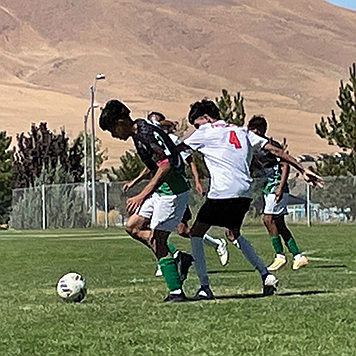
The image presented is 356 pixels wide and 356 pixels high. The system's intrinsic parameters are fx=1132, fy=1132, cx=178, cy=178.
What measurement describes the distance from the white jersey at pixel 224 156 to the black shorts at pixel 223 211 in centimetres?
5

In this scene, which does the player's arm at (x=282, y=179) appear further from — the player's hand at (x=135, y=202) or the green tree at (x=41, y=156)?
the green tree at (x=41, y=156)

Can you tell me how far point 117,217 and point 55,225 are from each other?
276cm

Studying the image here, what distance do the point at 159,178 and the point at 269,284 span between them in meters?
1.46

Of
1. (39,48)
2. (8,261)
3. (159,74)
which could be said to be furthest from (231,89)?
(8,261)

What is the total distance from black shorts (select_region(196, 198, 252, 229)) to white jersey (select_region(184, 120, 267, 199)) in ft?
0.16

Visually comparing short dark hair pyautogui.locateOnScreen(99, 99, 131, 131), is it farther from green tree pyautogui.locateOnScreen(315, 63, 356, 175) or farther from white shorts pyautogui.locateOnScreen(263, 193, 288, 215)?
green tree pyautogui.locateOnScreen(315, 63, 356, 175)

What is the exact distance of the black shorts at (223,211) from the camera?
9820 millimetres

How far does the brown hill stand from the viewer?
136 m

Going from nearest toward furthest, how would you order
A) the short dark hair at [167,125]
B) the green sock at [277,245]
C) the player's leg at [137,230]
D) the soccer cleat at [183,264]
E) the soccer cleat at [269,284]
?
the soccer cleat at [269,284] → the player's leg at [137,230] → the soccer cleat at [183,264] → the short dark hair at [167,125] → the green sock at [277,245]

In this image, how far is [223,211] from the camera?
Answer: 984 cm

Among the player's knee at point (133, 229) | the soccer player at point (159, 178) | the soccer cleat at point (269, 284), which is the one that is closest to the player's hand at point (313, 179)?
the soccer cleat at point (269, 284)

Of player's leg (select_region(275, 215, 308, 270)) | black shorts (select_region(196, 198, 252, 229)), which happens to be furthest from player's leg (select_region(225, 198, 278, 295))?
player's leg (select_region(275, 215, 308, 270))

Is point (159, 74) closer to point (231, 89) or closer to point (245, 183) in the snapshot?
point (231, 89)

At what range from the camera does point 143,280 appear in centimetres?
1273
